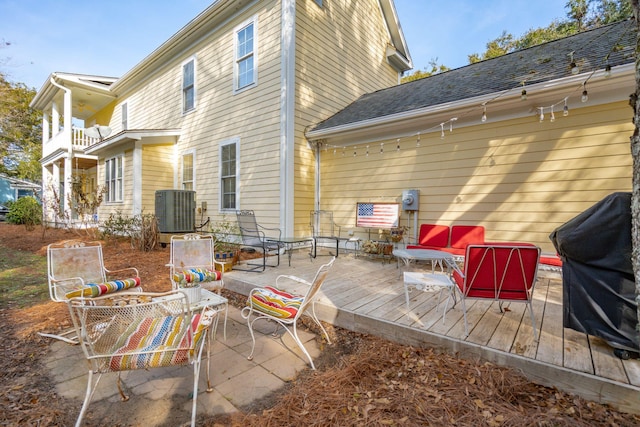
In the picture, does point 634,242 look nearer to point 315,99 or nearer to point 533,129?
point 533,129

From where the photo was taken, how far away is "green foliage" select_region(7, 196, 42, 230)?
10961 millimetres

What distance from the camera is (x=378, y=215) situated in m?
6.06

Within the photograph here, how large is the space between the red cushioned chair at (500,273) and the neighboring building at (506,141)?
2806 millimetres

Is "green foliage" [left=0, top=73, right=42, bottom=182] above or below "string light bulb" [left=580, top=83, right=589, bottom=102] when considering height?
above

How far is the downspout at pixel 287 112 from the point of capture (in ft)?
21.0

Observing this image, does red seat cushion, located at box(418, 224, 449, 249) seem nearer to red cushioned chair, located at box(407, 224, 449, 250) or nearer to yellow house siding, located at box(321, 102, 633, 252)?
red cushioned chair, located at box(407, 224, 449, 250)

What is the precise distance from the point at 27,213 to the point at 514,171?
1608cm

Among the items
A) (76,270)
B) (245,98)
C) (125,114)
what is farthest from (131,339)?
(125,114)

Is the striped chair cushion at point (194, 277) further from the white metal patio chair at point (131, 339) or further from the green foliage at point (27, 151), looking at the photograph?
the green foliage at point (27, 151)

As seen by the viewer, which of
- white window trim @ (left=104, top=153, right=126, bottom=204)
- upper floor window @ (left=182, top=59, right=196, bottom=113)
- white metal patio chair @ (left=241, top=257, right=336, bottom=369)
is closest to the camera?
white metal patio chair @ (left=241, top=257, right=336, bottom=369)

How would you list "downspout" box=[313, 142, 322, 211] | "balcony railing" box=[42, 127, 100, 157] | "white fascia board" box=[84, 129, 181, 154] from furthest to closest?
"balcony railing" box=[42, 127, 100, 157] → "white fascia board" box=[84, 129, 181, 154] → "downspout" box=[313, 142, 322, 211]

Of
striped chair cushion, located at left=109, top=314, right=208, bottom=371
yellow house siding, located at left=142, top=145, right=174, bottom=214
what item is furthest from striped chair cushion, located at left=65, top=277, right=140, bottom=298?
yellow house siding, located at left=142, top=145, right=174, bottom=214

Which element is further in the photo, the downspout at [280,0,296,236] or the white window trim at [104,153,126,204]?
the white window trim at [104,153,126,204]

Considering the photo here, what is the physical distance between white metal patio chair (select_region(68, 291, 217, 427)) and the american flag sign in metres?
4.58
